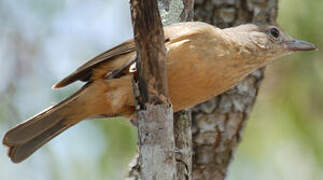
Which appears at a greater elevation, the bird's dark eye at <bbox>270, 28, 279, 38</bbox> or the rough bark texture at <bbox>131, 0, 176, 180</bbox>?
the rough bark texture at <bbox>131, 0, 176, 180</bbox>

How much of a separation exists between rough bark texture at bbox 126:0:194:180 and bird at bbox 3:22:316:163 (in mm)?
123

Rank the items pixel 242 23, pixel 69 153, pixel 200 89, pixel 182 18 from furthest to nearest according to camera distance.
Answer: pixel 69 153 → pixel 242 23 → pixel 182 18 → pixel 200 89

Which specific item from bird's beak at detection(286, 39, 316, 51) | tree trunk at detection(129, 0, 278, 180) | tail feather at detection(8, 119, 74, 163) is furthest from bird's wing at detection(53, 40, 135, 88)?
bird's beak at detection(286, 39, 316, 51)

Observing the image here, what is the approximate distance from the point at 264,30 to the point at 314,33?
2.98 ft

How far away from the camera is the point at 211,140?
19.2 feet

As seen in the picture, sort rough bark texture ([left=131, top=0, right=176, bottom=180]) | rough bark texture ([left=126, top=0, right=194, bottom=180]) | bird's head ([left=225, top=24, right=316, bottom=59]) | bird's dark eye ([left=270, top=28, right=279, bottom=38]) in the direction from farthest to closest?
bird's dark eye ([left=270, top=28, right=279, bottom=38]), bird's head ([left=225, top=24, right=316, bottom=59]), rough bark texture ([left=126, top=0, right=194, bottom=180]), rough bark texture ([left=131, top=0, right=176, bottom=180])

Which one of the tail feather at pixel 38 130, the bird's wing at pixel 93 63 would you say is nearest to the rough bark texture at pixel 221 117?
the bird's wing at pixel 93 63

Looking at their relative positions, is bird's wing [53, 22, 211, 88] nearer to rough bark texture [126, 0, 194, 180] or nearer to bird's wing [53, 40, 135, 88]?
bird's wing [53, 40, 135, 88]

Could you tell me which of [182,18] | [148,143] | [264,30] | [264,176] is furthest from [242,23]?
[148,143]

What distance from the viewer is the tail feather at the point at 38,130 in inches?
218

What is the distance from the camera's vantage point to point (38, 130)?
562 cm

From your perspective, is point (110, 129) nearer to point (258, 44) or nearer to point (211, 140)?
point (211, 140)

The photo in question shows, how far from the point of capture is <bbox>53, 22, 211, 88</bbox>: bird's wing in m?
5.24

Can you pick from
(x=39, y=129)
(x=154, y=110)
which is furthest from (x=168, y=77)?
(x=39, y=129)
